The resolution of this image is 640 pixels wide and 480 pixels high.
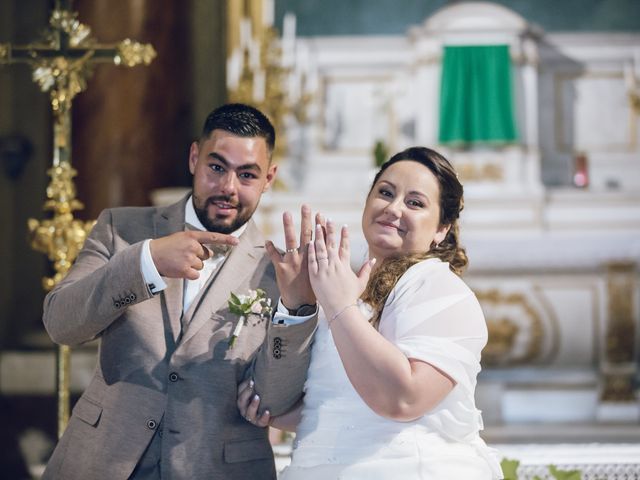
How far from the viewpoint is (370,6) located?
10.6 metres

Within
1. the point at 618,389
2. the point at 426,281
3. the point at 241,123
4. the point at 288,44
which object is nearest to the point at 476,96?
the point at 288,44

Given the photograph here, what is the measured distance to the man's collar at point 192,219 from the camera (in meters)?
2.80

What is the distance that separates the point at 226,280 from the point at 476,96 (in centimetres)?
Answer: 740

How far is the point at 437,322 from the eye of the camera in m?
2.33

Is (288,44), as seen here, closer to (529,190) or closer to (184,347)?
(529,190)

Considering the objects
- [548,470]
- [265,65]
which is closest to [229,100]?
[265,65]

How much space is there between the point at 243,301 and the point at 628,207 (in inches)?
282

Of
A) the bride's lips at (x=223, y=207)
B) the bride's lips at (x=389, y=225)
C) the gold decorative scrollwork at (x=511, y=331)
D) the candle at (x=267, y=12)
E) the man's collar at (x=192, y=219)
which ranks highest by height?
the candle at (x=267, y=12)

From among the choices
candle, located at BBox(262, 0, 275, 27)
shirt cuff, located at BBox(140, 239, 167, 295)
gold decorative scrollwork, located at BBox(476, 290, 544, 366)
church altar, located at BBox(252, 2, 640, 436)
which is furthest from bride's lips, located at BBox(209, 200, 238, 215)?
candle, located at BBox(262, 0, 275, 27)

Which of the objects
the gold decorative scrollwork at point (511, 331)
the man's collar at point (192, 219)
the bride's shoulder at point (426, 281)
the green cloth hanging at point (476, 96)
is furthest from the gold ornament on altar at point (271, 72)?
the bride's shoulder at point (426, 281)

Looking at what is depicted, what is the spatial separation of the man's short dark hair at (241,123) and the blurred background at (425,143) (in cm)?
287

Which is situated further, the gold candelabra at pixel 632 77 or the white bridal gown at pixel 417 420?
the gold candelabra at pixel 632 77

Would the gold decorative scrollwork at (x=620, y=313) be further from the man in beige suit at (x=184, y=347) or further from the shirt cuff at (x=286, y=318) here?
the shirt cuff at (x=286, y=318)

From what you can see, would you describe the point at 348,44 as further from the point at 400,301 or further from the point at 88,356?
the point at 400,301
